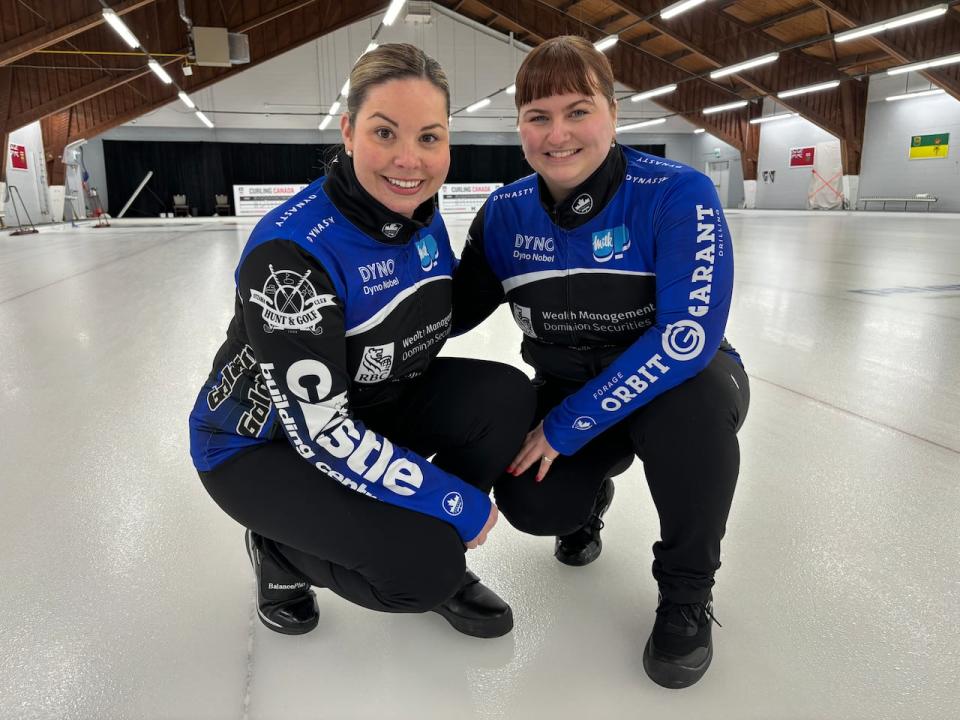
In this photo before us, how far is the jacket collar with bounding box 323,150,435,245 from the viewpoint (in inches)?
44.8

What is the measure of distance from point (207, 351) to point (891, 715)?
311 centimetres

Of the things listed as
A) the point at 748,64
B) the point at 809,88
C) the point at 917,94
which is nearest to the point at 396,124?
the point at 748,64

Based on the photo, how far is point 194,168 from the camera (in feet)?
85.4

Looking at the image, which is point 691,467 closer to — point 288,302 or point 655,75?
point 288,302

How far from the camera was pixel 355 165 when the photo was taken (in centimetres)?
114

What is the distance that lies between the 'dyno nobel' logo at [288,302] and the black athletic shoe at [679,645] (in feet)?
2.50

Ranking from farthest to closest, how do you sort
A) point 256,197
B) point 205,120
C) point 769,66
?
point 256,197, point 205,120, point 769,66

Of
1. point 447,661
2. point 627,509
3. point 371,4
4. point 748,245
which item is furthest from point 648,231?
point 371,4

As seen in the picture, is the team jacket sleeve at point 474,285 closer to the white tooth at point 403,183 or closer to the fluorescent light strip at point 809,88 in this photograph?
the white tooth at point 403,183

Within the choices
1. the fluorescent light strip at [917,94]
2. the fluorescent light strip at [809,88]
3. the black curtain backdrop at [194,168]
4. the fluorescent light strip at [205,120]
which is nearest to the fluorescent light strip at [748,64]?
the fluorescent light strip at [809,88]

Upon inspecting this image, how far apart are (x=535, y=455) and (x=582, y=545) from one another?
0.94ft

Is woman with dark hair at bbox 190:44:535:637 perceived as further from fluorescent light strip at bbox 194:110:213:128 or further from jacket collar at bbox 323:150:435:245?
fluorescent light strip at bbox 194:110:213:128

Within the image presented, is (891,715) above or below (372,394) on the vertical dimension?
below

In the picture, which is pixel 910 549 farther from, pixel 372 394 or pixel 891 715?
pixel 372 394
